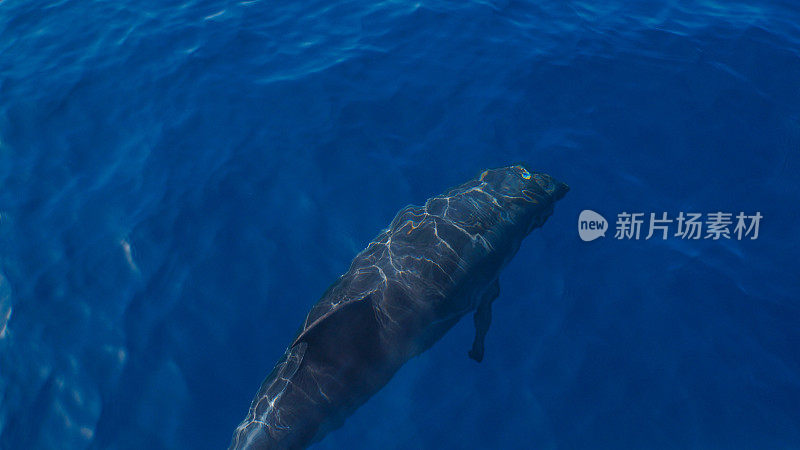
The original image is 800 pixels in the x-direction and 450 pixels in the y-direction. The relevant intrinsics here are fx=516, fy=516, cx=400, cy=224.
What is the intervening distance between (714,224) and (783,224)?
145cm

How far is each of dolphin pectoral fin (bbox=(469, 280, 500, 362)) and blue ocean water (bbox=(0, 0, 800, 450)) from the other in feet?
1.09

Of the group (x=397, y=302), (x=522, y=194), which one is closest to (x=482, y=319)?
(x=397, y=302)

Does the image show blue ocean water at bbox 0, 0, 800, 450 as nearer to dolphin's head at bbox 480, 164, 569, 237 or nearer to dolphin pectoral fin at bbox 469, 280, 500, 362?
dolphin pectoral fin at bbox 469, 280, 500, 362

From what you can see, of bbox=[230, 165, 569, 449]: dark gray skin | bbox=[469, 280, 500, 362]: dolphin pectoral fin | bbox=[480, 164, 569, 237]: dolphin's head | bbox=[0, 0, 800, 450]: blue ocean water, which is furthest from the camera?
bbox=[480, 164, 569, 237]: dolphin's head

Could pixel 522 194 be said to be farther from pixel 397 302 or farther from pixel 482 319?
pixel 397 302

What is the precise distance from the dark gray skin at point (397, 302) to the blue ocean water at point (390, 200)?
0.70 meters

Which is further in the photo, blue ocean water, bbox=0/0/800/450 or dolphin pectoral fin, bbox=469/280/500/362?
dolphin pectoral fin, bbox=469/280/500/362

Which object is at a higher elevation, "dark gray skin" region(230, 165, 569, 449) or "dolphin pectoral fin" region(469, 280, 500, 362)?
"dark gray skin" region(230, 165, 569, 449)

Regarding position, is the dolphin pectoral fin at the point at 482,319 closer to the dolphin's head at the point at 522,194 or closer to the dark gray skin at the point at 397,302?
the dark gray skin at the point at 397,302

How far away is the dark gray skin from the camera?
802 centimetres

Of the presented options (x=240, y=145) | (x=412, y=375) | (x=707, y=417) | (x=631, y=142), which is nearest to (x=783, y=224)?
(x=631, y=142)

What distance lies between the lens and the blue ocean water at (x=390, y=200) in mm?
9125

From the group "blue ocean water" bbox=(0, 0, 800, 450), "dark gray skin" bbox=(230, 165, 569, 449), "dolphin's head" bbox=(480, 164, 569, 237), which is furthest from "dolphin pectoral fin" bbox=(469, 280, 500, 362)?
"dolphin's head" bbox=(480, 164, 569, 237)

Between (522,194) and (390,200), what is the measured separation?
2.95m
